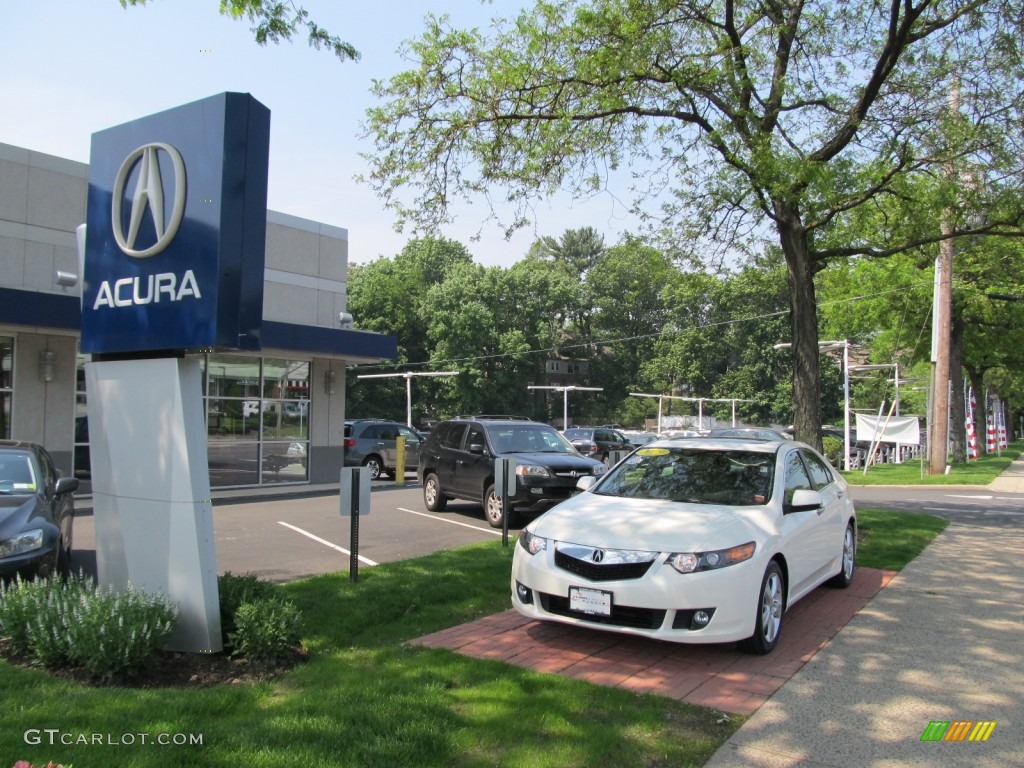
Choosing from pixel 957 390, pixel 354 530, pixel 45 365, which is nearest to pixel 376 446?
pixel 45 365

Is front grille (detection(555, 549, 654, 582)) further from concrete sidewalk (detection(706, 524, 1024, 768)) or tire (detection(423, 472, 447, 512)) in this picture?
tire (detection(423, 472, 447, 512))

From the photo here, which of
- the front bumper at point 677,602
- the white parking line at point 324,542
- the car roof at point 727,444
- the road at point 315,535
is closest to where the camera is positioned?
the front bumper at point 677,602

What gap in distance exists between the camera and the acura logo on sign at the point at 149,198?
5258 mm

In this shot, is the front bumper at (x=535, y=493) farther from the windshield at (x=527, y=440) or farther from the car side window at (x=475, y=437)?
the car side window at (x=475, y=437)

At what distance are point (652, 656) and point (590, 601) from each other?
62 centimetres

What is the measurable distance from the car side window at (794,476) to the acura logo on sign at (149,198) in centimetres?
502

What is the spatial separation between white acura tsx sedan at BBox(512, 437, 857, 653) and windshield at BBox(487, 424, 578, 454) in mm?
6042

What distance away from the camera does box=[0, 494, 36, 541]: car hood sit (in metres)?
6.28

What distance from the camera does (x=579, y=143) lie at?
39.0 feet

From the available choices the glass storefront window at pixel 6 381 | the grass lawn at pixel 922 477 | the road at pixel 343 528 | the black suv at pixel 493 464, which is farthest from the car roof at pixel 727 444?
the grass lawn at pixel 922 477

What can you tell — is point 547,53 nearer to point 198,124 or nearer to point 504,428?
point 504,428

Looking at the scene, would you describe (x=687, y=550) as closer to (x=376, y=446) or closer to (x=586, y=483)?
(x=586, y=483)

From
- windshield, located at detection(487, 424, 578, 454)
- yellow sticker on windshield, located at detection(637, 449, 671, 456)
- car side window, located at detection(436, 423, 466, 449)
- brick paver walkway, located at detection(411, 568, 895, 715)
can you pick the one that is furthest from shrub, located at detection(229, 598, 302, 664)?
car side window, located at detection(436, 423, 466, 449)

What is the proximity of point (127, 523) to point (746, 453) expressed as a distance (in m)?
5.00
